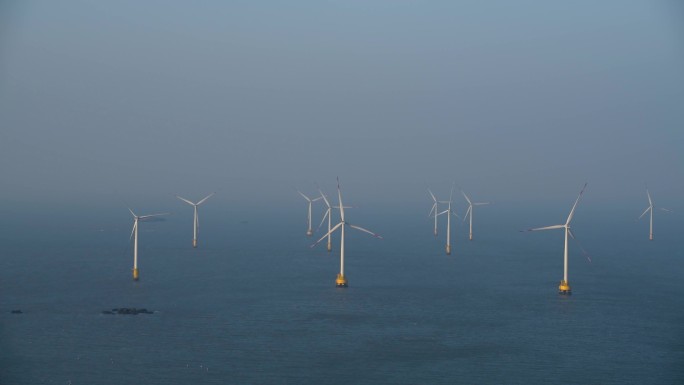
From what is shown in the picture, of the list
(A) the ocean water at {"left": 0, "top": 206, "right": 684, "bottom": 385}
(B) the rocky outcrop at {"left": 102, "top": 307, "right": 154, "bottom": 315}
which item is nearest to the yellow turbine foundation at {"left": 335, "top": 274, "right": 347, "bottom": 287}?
(A) the ocean water at {"left": 0, "top": 206, "right": 684, "bottom": 385}

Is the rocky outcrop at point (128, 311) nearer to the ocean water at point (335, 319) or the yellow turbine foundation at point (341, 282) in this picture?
the ocean water at point (335, 319)

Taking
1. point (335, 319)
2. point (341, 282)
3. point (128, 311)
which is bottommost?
point (335, 319)

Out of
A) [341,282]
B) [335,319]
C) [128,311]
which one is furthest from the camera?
[341,282]

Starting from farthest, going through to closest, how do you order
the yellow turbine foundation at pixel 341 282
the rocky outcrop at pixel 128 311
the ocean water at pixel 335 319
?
the yellow turbine foundation at pixel 341 282, the rocky outcrop at pixel 128 311, the ocean water at pixel 335 319

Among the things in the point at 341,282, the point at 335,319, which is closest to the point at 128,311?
the point at 335,319

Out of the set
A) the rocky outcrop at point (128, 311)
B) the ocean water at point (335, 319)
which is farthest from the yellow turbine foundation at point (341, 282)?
the rocky outcrop at point (128, 311)

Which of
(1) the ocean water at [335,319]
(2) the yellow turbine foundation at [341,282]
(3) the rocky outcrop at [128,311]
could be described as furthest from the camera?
(2) the yellow turbine foundation at [341,282]

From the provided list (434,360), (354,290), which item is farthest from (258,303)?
(434,360)

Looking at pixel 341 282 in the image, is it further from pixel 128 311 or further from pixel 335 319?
pixel 128 311

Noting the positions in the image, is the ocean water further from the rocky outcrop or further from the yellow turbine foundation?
the yellow turbine foundation
